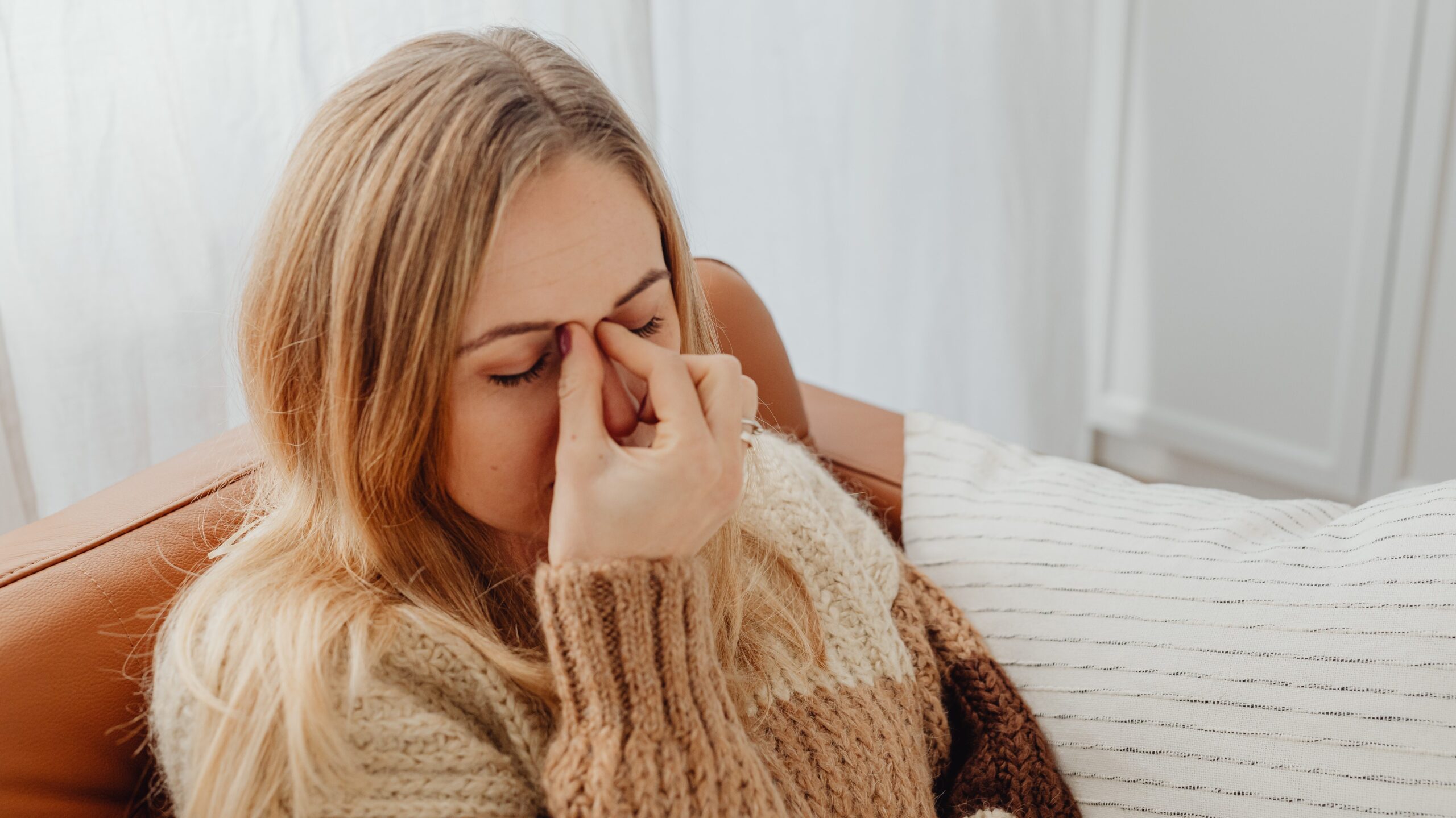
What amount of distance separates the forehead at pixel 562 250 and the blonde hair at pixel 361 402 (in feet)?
0.04

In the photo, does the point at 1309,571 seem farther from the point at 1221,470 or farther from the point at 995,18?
the point at 1221,470

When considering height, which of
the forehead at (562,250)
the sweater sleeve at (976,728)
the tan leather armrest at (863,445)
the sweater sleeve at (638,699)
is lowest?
the sweater sleeve at (976,728)

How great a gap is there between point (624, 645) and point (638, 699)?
34 millimetres

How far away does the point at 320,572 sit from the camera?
0.74 m

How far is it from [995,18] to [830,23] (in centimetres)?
35

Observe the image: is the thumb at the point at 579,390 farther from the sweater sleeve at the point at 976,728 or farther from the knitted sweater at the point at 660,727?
the sweater sleeve at the point at 976,728

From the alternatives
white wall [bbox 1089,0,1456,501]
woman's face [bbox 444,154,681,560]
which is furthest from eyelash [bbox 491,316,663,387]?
white wall [bbox 1089,0,1456,501]

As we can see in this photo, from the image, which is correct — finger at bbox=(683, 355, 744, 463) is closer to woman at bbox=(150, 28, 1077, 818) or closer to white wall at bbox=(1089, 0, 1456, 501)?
woman at bbox=(150, 28, 1077, 818)

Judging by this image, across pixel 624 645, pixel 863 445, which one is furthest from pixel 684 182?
pixel 624 645

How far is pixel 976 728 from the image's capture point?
93 cm

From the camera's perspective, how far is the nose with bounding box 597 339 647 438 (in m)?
0.77

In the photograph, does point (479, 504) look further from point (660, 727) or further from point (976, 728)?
point (976, 728)

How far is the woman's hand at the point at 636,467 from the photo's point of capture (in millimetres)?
705

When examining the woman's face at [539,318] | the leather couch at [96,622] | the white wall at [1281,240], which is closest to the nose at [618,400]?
the woman's face at [539,318]
